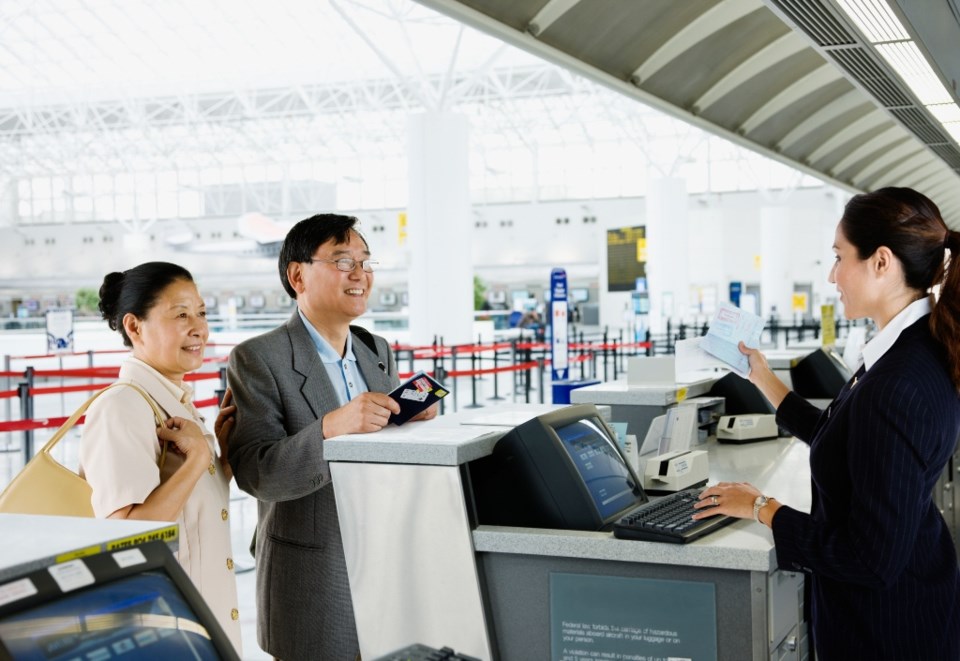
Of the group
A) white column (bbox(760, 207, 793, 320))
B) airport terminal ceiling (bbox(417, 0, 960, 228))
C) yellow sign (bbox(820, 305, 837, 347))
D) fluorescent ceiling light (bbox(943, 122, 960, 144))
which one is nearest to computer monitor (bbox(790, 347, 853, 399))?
yellow sign (bbox(820, 305, 837, 347))

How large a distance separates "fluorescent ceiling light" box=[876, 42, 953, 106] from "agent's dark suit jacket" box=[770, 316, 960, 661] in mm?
3019

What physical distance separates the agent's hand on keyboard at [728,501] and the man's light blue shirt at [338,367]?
3.60ft

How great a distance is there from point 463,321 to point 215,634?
14.3 meters

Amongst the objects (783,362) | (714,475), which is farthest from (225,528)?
(783,362)

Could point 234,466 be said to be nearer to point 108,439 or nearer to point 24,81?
point 108,439

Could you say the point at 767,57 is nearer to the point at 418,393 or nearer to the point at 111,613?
the point at 418,393

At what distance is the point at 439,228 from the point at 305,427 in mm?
12584

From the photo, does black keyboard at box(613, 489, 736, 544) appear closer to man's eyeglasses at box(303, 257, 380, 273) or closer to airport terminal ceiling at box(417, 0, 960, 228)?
man's eyeglasses at box(303, 257, 380, 273)

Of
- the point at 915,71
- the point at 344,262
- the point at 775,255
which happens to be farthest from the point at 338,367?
the point at 775,255

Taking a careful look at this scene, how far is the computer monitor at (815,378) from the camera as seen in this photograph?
5.87m

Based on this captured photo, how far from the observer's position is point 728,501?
2.28 metres

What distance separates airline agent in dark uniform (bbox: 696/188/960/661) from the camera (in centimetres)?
192

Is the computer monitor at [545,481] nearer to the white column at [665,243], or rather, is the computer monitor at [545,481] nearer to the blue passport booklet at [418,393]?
the blue passport booklet at [418,393]

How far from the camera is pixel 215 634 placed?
1275mm
